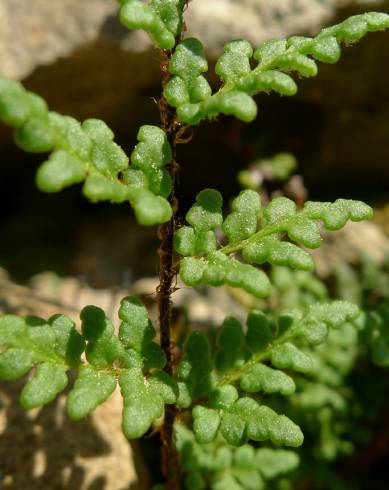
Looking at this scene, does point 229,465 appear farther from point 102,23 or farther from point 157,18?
point 102,23

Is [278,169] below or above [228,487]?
above

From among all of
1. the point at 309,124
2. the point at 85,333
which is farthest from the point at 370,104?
the point at 85,333

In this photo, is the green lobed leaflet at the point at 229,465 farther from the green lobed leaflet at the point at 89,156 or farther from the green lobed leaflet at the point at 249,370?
the green lobed leaflet at the point at 89,156

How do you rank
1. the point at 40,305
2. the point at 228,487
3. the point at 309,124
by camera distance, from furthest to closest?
the point at 309,124 < the point at 40,305 < the point at 228,487

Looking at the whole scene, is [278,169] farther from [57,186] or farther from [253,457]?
[57,186]


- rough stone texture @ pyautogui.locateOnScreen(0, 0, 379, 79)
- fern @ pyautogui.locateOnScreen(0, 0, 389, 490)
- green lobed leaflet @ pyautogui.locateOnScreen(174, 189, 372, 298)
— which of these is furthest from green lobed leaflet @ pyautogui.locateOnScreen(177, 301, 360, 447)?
rough stone texture @ pyautogui.locateOnScreen(0, 0, 379, 79)

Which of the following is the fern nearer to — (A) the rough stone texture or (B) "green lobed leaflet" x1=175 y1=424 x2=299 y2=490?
(B) "green lobed leaflet" x1=175 y1=424 x2=299 y2=490

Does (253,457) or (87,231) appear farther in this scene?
(87,231)
